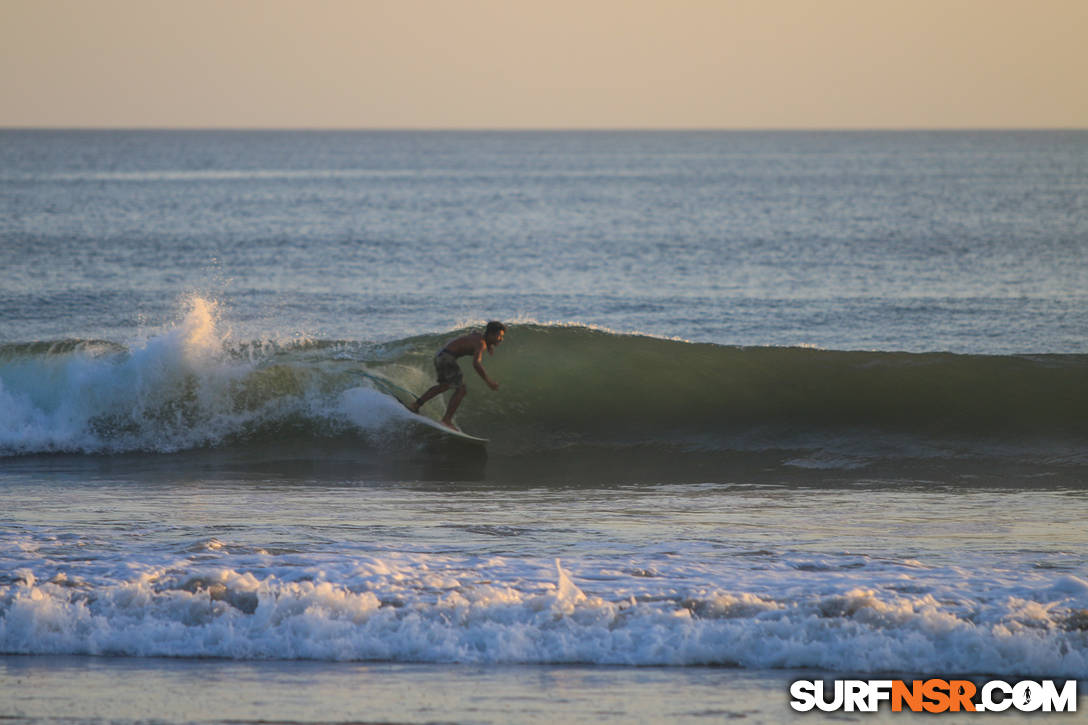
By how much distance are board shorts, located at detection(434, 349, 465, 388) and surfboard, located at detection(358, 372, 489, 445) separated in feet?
1.61

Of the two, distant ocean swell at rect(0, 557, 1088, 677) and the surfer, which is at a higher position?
the surfer

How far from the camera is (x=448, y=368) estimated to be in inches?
551

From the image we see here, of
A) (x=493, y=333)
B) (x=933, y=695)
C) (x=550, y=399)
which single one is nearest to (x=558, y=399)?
(x=550, y=399)

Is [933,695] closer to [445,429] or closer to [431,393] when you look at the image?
[445,429]

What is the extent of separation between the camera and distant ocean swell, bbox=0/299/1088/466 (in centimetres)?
1429

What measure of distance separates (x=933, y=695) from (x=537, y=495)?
211 inches

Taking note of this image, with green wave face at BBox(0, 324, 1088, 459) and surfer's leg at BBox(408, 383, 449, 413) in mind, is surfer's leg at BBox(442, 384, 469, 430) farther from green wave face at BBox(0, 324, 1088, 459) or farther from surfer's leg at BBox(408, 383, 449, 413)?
green wave face at BBox(0, 324, 1088, 459)

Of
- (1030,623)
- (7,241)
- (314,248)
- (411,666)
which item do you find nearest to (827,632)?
(1030,623)

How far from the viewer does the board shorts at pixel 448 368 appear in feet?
46.0

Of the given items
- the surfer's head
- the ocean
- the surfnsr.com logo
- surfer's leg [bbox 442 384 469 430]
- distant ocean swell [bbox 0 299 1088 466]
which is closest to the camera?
the surfnsr.com logo

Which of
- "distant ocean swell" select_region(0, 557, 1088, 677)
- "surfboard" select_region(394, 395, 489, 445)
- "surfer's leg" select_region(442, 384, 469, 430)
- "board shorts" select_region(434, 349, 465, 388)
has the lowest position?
"distant ocean swell" select_region(0, 557, 1088, 677)

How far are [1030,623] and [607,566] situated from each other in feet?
8.95

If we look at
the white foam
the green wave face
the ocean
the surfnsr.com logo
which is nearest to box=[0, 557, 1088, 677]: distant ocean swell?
the ocean

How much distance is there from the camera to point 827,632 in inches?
286
